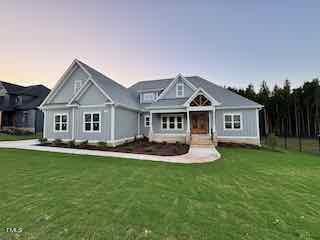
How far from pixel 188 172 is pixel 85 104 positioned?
12206mm

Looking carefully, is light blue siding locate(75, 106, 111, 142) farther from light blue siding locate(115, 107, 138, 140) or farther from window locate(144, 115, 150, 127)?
window locate(144, 115, 150, 127)

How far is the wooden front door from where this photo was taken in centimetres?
1795

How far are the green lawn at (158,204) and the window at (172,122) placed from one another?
1105 centimetres

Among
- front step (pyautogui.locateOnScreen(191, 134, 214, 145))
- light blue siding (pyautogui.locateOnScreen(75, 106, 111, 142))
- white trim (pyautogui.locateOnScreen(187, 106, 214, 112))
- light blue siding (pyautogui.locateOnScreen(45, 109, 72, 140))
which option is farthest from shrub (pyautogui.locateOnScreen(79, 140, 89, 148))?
white trim (pyautogui.locateOnScreen(187, 106, 214, 112))

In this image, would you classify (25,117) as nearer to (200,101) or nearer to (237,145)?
(200,101)

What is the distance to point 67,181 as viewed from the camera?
236 inches

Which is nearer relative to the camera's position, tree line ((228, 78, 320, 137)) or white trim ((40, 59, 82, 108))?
white trim ((40, 59, 82, 108))

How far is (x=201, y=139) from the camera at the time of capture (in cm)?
1641

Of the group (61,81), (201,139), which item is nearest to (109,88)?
(61,81)

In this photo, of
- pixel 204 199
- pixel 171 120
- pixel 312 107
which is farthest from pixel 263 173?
pixel 312 107

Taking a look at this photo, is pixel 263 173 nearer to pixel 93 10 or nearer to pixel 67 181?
pixel 67 181

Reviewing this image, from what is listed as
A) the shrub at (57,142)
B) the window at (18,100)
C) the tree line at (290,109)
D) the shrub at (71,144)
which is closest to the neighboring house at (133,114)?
the shrub at (57,142)

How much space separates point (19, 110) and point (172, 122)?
25.7 m

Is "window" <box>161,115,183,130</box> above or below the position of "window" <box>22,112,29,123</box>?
below
